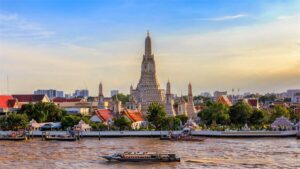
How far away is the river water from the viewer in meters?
33.1

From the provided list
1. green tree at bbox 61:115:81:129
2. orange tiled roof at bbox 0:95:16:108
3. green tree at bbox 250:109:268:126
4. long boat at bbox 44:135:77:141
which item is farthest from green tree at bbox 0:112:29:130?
green tree at bbox 250:109:268:126

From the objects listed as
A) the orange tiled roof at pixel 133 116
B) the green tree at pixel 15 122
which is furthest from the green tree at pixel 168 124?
the green tree at pixel 15 122

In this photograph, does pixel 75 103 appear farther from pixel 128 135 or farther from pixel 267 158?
pixel 267 158

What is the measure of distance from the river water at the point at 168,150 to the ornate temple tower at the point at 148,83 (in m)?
41.6

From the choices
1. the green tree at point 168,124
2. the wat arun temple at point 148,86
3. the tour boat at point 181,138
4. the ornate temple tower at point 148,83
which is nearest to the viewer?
the tour boat at point 181,138

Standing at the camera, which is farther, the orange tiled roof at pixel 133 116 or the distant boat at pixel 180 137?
the orange tiled roof at pixel 133 116

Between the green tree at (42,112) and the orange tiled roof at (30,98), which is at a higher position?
the orange tiled roof at (30,98)

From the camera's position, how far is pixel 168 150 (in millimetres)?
41844

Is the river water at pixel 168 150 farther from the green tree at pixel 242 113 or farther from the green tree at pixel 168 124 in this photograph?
the green tree at pixel 242 113

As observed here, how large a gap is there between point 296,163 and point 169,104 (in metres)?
47.6

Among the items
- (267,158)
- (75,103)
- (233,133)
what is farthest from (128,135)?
(75,103)

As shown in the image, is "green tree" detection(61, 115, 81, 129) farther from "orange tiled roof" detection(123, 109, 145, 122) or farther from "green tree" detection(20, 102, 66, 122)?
"orange tiled roof" detection(123, 109, 145, 122)

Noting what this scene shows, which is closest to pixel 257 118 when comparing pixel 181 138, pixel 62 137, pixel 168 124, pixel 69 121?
pixel 168 124

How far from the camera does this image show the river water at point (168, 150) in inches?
1304
